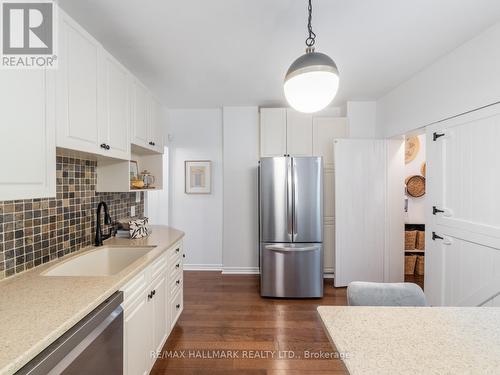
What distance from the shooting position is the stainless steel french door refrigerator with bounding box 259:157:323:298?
9.41ft

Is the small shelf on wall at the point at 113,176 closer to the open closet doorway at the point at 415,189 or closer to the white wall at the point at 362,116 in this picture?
the white wall at the point at 362,116

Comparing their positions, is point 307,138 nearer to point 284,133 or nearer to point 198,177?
point 284,133

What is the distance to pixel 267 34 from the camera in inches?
72.2

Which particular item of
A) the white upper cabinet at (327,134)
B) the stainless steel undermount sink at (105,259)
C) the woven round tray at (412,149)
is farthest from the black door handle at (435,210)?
the stainless steel undermount sink at (105,259)

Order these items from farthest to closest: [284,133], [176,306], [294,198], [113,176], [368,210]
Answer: [284,133] → [368,210] → [294,198] → [176,306] → [113,176]

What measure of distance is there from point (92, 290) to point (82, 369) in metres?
0.30

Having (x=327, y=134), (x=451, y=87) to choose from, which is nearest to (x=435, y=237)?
(x=451, y=87)

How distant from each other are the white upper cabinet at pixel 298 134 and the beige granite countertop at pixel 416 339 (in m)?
2.57

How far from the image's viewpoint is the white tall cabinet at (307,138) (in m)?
3.35

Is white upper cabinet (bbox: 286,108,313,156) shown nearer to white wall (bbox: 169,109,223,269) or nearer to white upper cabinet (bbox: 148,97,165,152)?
white wall (bbox: 169,109,223,269)

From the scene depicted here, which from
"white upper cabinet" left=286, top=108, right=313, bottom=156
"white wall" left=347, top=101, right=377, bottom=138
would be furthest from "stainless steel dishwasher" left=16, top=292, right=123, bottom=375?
"white wall" left=347, top=101, right=377, bottom=138

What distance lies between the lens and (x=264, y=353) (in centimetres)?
194

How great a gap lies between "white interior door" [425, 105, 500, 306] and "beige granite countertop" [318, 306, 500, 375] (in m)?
1.11

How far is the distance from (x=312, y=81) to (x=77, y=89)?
4.42 ft
